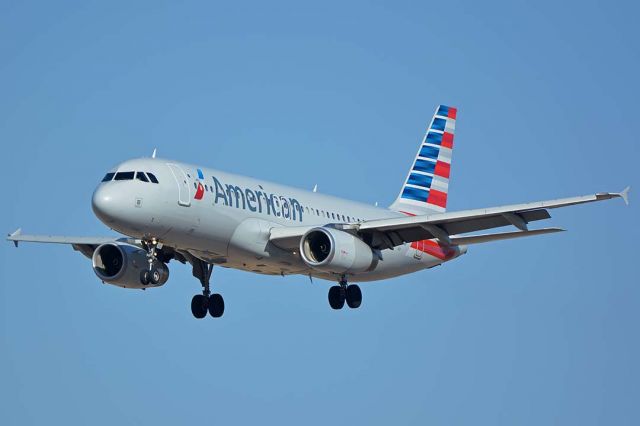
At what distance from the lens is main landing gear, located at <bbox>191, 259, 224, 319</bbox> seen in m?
51.8

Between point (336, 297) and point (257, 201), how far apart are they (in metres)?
5.56

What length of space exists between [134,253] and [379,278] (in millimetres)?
10174

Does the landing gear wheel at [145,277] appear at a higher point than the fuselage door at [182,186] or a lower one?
lower

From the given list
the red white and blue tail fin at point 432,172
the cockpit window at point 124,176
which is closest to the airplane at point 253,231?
the cockpit window at point 124,176

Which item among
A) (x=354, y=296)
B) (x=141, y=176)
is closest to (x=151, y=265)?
(x=141, y=176)

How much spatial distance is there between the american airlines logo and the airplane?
0.15ft

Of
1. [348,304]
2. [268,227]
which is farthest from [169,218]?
[348,304]

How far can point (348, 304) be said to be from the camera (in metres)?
51.7

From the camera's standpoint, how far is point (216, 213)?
4631 centimetres

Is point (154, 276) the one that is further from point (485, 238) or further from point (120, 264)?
point (485, 238)

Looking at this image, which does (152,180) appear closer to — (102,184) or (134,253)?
(102,184)

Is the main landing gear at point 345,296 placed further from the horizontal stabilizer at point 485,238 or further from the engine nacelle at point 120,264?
the engine nacelle at point 120,264

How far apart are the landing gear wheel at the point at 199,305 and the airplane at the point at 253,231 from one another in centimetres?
4

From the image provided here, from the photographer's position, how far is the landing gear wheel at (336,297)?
51.1 meters
